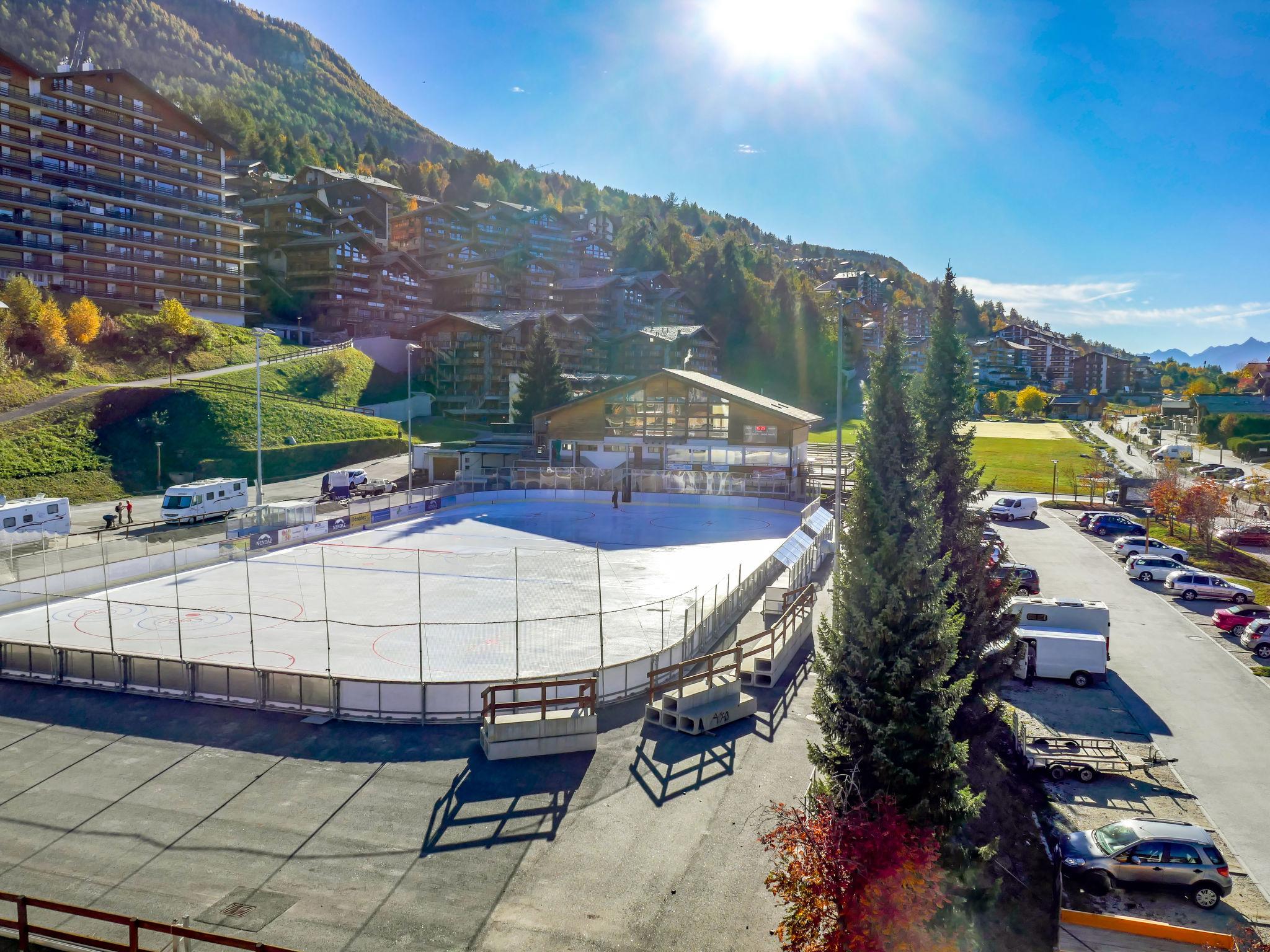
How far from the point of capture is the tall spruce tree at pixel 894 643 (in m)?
10.4

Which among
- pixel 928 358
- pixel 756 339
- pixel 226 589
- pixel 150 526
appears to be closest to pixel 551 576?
pixel 226 589

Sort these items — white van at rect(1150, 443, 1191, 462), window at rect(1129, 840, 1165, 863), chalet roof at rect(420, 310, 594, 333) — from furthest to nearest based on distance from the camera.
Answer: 1. chalet roof at rect(420, 310, 594, 333)
2. white van at rect(1150, 443, 1191, 462)
3. window at rect(1129, 840, 1165, 863)

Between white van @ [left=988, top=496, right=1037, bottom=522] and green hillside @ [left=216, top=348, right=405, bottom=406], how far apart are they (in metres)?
57.0

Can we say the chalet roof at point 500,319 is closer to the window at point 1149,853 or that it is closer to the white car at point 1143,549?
the white car at point 1143,549

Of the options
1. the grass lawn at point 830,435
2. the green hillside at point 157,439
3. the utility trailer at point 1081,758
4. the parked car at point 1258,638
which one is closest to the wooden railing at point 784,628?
the utility trailer at point 1081,758

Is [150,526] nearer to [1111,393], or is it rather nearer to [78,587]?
[78,587]

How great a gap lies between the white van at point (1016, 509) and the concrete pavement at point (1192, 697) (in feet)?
45.2

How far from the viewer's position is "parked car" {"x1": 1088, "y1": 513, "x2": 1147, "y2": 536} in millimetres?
44250

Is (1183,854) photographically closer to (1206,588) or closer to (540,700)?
(540,700)

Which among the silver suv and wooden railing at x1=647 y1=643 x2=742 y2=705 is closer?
the silver suv

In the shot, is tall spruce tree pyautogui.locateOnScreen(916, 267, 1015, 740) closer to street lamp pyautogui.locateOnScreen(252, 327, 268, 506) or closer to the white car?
the white car

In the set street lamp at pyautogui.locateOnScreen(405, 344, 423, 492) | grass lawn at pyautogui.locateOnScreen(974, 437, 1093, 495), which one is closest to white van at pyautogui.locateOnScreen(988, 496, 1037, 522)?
grass lawn at pyautogui.locateOnScreen(974, 437, 1093, 495)

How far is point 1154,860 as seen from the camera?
12352 mm

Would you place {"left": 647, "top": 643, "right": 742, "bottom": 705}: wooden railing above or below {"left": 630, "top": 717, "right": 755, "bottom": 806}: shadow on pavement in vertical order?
above
